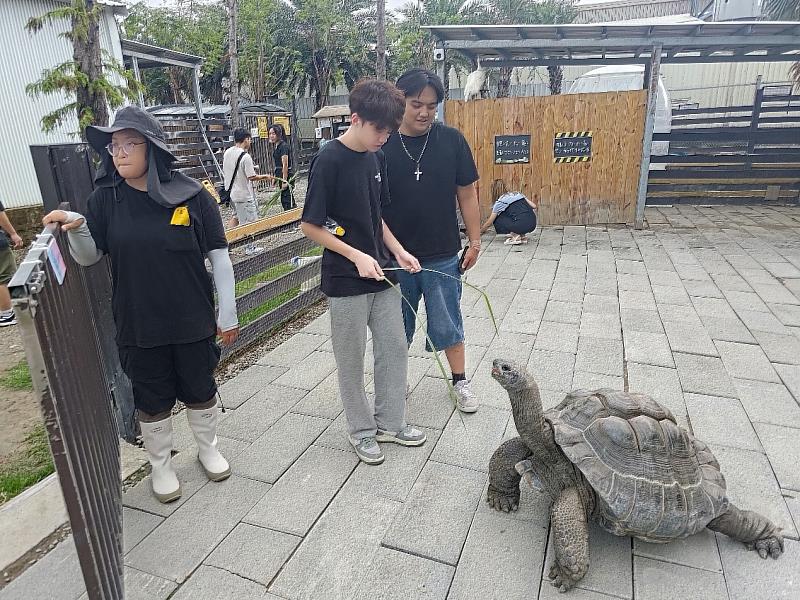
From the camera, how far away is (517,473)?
262 centimetres

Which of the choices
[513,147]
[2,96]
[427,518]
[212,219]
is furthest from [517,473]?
[2,96]

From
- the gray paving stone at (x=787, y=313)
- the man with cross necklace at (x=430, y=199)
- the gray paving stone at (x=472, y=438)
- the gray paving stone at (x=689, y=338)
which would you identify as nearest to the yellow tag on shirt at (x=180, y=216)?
the man with cross necklace at (x=430, y=199)

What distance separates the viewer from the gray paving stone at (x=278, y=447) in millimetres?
3098

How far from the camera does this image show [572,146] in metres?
9.44

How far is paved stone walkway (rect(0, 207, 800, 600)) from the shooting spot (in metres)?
2.31

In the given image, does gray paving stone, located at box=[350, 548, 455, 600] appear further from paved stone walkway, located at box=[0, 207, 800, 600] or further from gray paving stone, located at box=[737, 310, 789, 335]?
gray paving stone, located at box=[737, 310, 789, 335]

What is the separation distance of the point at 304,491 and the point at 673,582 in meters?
1.76

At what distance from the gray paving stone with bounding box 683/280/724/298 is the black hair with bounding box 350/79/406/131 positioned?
15.6 feet

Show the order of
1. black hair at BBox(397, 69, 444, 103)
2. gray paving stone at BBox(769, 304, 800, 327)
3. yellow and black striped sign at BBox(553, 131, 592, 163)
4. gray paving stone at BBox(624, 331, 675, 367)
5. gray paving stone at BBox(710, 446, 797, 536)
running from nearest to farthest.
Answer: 1. gray paving stone at BBox(710, 446, 797, 536)
2. black hair at BBox(397, 69, 444, 103)
3. gray paving stone at BBox(624, 331, 675, 367)
4. gray paving stone at BBox(769, 304, 800, 327)
5. yellow and black striped sign at BBox(553, 131, 592, 163)

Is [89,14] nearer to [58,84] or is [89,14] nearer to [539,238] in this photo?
[58,84]

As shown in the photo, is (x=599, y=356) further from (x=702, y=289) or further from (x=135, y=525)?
(x=135, y=525)

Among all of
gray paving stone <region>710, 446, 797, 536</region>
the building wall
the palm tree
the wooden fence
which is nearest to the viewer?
gray paving stone <region>710, 446, 797, 536</region>

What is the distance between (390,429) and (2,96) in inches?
420

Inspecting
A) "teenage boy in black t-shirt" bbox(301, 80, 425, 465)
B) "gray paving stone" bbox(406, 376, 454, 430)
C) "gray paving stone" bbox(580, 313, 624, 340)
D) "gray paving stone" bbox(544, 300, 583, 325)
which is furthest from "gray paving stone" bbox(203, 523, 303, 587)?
"gray paving stone" bbox(544, 300, 583, 325)
